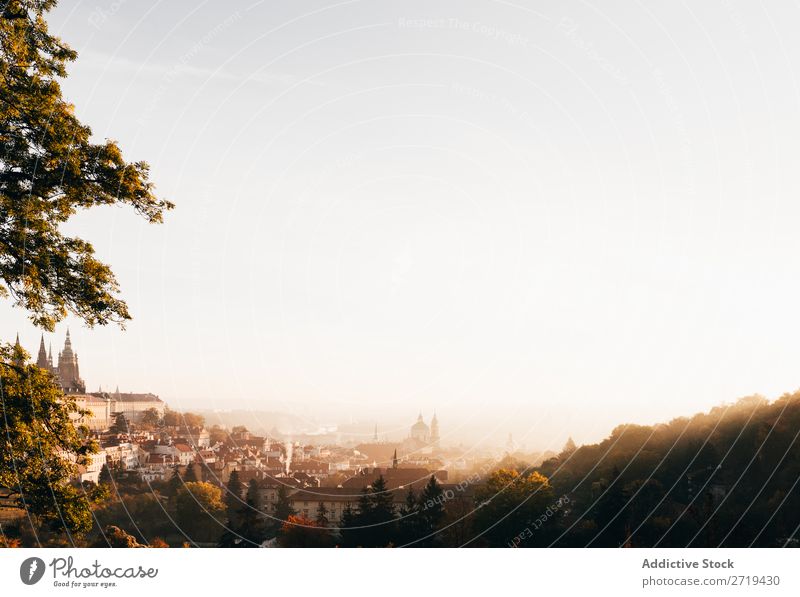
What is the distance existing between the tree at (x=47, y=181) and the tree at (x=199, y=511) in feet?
96.5

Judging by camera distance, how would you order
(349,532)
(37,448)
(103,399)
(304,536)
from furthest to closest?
(103,399) → (304,536) → (349,532) → (37,448)

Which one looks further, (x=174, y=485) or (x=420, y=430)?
(x=420, y=430)

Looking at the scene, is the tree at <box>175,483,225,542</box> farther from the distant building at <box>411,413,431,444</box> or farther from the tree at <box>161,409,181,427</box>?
the distant building at <box>411,413,431,444</box>

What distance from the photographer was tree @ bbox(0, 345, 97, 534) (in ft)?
30.9

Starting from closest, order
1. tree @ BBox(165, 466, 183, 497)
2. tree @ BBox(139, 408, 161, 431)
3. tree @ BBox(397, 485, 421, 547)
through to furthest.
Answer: tree @ BBox(397, 485, 421, 547) < tree @ BBox(165, 466, 183, 497) < tree @ BBox(139, 408, 161, 431)

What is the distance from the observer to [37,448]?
953 centimetres

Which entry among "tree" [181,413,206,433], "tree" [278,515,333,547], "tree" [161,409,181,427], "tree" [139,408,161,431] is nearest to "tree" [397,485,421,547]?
"tree" [278,515,333,547]

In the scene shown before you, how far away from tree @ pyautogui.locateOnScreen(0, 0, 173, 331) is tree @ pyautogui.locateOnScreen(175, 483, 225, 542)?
2941cm

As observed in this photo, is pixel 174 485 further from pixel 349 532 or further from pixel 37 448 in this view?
pixel 37 448

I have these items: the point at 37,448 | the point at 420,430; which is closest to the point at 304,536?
the point at 37,448

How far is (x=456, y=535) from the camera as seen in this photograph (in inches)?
1097

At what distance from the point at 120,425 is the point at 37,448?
106 m
